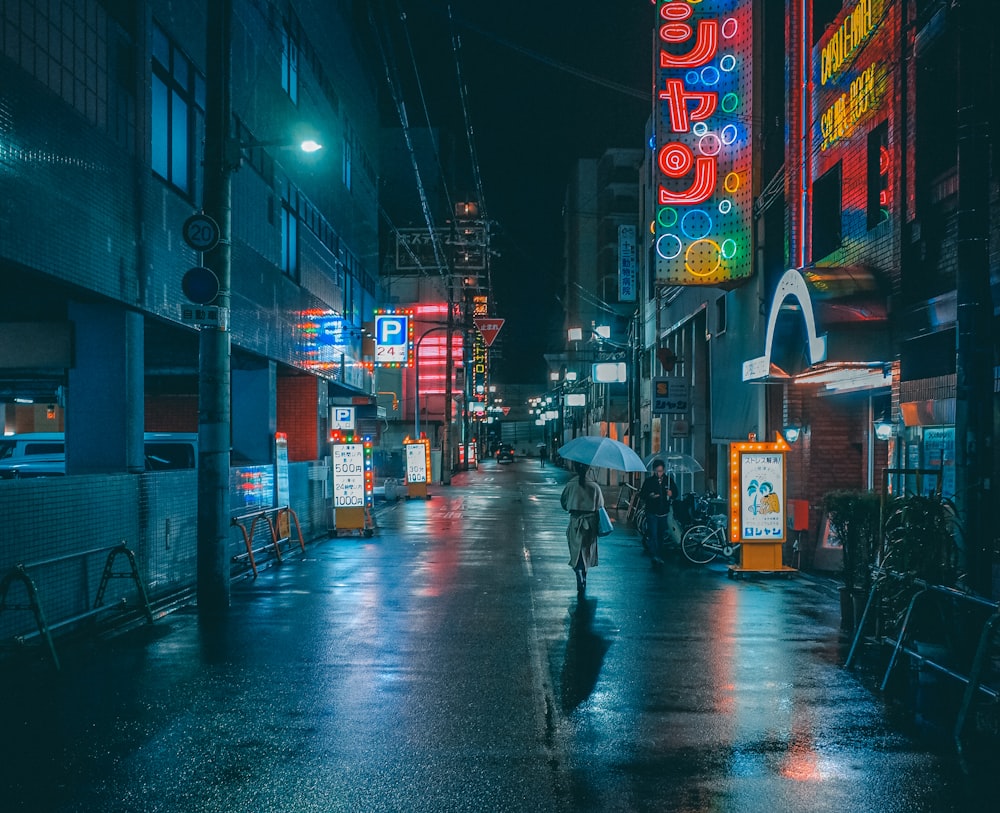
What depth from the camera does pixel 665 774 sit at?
603 cm

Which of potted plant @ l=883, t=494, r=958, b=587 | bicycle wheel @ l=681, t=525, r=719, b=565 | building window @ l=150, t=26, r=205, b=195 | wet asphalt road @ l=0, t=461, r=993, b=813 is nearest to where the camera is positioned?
wet asphalt road @ l=0, t=461, r=993, b=813

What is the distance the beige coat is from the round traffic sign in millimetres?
5701

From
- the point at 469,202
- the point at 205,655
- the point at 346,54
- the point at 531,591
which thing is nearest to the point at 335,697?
the point at 205,655

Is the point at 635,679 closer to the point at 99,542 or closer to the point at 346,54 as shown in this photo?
the point at 99,542

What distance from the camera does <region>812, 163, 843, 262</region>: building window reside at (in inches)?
701

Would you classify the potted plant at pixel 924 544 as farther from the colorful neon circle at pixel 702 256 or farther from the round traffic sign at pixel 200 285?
the colorful neon circle at pixel 702 256

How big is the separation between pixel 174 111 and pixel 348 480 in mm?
9766

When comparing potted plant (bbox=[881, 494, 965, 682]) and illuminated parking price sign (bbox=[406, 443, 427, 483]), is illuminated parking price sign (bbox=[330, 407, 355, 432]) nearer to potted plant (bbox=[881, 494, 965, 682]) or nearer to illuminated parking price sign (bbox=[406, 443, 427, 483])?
illuminated parking price sign (bbox=[406, 443, 427, 483])

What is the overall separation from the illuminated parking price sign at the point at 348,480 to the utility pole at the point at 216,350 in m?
9.70

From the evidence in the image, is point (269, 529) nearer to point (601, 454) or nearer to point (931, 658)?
point (601, 454)

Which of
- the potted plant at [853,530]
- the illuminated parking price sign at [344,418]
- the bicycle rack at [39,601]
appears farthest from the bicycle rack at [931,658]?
the illuminated parking price sign at [344,418]

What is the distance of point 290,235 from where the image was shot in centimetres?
2392

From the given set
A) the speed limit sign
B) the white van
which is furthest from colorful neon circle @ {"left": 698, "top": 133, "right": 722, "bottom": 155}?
the white van

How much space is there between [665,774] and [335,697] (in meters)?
3.01
